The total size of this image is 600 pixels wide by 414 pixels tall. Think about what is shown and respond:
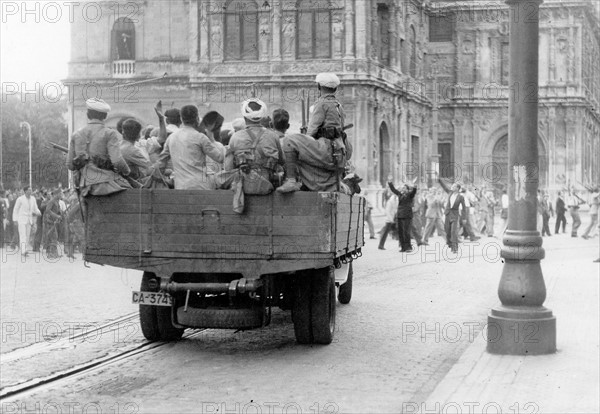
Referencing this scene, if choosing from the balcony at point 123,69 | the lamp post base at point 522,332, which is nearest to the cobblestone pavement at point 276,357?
the lamp post base at point 522,332

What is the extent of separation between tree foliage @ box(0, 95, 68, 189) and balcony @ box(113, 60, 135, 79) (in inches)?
522

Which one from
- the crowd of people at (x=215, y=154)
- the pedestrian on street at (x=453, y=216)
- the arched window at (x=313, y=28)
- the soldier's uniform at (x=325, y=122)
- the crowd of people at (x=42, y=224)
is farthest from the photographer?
the arched window at (x=313, y=28)

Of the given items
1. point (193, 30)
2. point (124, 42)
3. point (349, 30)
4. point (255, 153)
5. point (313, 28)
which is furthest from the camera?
point (124, 42)

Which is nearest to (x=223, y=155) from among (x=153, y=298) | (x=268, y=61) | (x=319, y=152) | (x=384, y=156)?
(x=319, y=152)

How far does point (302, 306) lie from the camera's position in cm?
952

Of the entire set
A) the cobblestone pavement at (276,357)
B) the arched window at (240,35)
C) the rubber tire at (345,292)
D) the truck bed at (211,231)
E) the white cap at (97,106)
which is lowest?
the cobblestone pavement at (276,357)

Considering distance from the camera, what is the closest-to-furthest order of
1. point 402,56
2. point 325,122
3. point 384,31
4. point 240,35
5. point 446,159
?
point 325,122, point 240,35, point 384,31, point 402,56, point 446,159

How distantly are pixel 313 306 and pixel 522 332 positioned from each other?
2066 mm

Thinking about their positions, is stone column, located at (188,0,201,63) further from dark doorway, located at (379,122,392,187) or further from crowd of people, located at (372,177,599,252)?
crowd of people, located at (372,177,599,252)

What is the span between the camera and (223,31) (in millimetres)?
42125

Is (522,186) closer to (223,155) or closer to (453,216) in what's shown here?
(223,155)

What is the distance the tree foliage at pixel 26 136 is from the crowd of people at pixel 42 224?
27627mm

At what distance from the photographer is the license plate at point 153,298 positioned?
29.0 feet

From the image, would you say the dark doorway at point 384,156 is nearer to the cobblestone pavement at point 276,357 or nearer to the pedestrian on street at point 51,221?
the pedestrian on street at point 51,221
